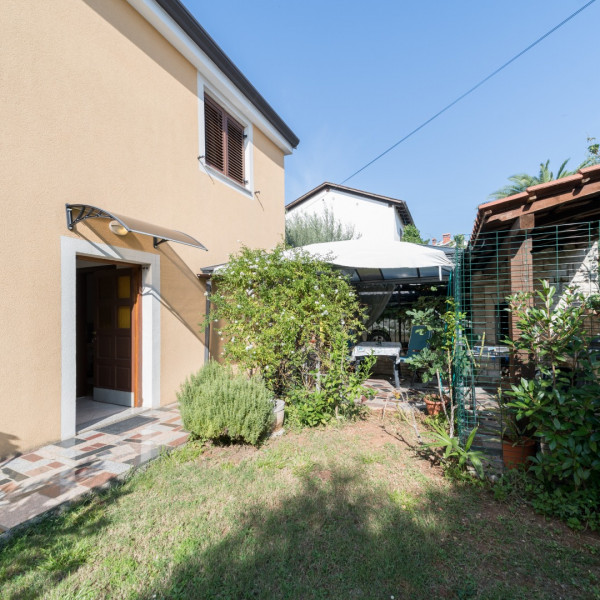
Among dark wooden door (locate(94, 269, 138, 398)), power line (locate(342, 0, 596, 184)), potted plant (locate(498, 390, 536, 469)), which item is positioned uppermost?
power line (locate(342, 0, 596, 184))

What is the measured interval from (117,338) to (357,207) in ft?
62.3

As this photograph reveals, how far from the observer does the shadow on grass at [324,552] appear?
216cm

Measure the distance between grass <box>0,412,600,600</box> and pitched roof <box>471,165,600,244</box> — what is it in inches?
117

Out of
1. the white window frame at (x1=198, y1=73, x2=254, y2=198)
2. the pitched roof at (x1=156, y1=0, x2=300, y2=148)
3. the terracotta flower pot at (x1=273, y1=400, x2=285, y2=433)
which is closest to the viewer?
the terracotta flower pot at (x1=273, y1=400, x2=285, y2=433)

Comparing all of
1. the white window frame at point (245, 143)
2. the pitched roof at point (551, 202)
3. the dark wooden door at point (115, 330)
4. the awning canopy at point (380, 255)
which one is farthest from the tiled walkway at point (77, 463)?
the white window frame at point (245, 143)

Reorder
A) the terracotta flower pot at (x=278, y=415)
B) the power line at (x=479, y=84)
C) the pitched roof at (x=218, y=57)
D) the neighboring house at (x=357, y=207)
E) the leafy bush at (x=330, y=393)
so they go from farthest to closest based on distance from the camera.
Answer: the neighboring house at (x=357, y=207)
the power line at (x=479, y=84)
the pitched roof at (x=218, y=57)
the leafy bush at (x=330, y=393)
the terracotta flower pot at (x=278, y=415)

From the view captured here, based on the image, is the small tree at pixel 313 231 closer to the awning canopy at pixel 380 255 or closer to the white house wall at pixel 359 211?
the white house wall at pixel 359 211

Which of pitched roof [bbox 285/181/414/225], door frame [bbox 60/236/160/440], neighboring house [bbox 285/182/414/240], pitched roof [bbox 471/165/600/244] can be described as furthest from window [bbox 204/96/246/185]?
pitched roof [bbox 285/181/414/225]

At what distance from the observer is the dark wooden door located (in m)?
5.88

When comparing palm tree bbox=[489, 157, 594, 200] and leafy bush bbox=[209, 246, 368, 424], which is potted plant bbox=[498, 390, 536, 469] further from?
palm tree bbox=[489, 157, 594, 200]

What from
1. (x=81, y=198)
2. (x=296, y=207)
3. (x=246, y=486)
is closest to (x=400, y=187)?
(x=296, y=207)

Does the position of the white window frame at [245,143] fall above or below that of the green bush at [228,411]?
above

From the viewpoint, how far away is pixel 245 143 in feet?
29.0

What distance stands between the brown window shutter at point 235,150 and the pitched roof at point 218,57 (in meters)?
Result: 0.74
